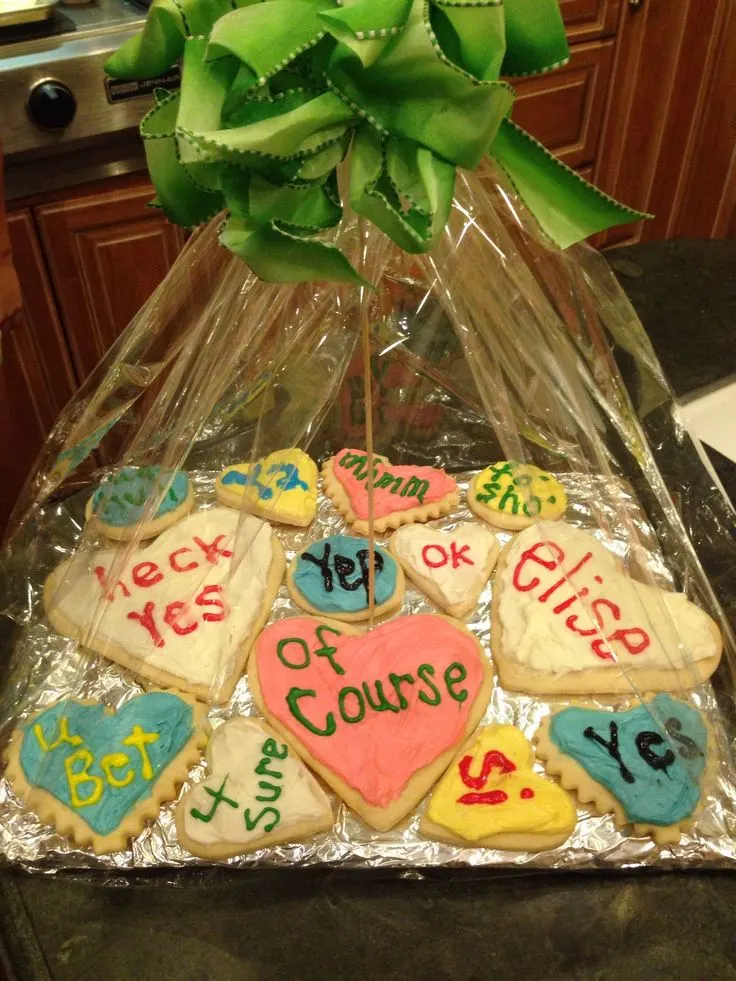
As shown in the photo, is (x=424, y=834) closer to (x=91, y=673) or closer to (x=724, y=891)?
(x=724, y=891)

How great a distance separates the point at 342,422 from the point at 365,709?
472 mm

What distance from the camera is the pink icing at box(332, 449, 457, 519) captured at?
3.55 ft

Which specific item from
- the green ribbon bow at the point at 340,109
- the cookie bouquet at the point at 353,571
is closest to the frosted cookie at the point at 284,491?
the cookie bouquet at the point at 353,571

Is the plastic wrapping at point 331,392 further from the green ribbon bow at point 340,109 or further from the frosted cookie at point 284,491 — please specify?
the green ribbon bow at point 340,109

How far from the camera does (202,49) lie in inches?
22.1

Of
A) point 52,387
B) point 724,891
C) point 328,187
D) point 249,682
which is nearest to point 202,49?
point 328,187

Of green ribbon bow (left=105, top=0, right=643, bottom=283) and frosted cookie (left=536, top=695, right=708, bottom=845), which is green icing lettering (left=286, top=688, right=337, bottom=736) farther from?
green ribbon bow (left=105, top=0, right=643, bottom=283)

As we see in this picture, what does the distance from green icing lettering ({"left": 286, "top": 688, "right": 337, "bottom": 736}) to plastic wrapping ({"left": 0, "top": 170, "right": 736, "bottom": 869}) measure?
56 millimetres

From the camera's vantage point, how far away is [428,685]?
2.90 ft

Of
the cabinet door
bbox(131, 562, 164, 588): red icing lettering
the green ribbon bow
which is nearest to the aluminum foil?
bbox(131, 562, 164, 588): red icing lettering

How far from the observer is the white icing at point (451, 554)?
0.99 metres

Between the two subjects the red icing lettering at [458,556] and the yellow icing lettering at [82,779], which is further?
the red icing lettering at [458,556]

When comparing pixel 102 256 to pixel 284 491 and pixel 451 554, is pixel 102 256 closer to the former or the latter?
pixel 284 491

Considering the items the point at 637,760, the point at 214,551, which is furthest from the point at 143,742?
the point at 637,760
